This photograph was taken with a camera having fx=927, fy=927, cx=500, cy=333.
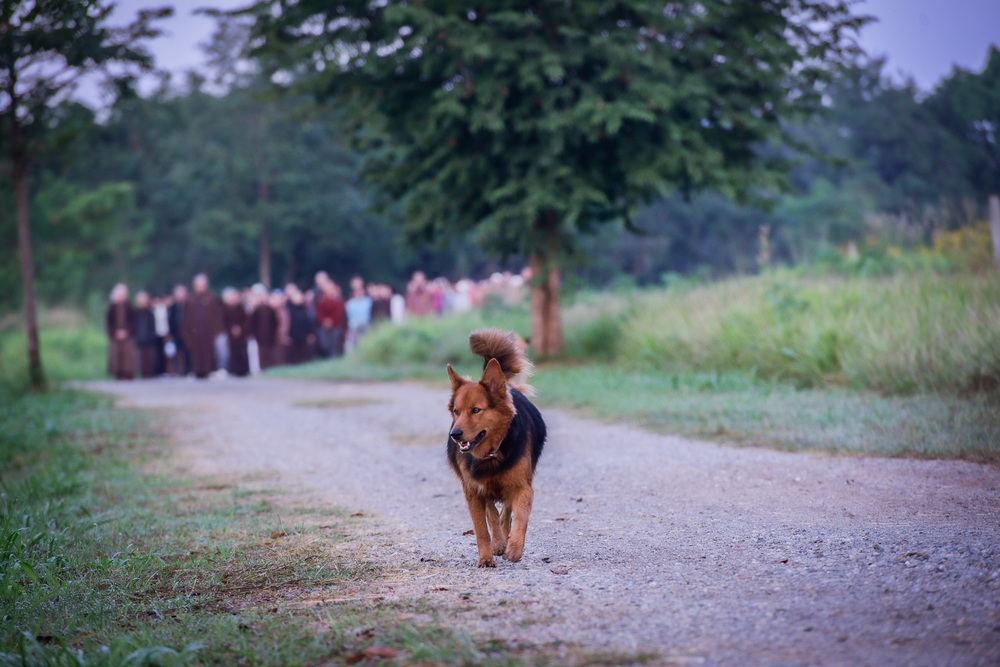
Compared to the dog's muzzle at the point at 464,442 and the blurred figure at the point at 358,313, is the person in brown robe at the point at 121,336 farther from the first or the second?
the dog's muzzle at the point at 464,442

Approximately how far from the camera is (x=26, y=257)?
16.5m

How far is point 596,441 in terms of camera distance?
9.59 meters

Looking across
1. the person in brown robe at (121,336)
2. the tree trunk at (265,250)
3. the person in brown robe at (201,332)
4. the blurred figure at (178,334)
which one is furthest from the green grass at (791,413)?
the tree trunk at (265,250)

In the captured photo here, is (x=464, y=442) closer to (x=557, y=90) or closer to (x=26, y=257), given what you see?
(x=557, y=90)

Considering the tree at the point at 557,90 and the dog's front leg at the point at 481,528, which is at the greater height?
the tree at the point at 557,90

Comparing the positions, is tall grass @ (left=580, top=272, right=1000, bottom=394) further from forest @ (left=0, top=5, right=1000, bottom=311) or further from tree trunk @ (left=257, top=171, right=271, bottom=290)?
tree trunk @ (left=257, top=171, right=271, bottom=290)

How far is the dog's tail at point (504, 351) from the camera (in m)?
5.55

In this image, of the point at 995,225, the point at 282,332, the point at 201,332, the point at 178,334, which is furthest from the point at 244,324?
the point at 995,225

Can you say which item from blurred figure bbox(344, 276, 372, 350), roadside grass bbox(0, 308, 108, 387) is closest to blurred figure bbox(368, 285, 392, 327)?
blurred figure bbox(344, 276, 372, 350)

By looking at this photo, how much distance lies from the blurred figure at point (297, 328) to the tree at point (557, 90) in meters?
13.1

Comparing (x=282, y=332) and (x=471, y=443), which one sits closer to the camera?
(x=471, y=443)

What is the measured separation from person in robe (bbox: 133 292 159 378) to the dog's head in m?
24.1

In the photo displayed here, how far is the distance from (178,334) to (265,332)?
2548 mm

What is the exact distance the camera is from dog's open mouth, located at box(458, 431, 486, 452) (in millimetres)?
4845
